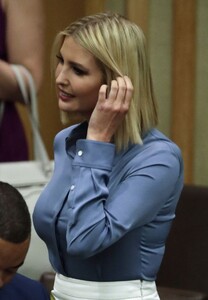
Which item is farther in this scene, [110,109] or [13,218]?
[110,109]

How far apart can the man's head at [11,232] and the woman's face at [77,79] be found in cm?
28

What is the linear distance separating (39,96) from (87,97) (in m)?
1.66

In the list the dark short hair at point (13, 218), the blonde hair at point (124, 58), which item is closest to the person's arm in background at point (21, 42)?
the blonde hair at point (124, 58)

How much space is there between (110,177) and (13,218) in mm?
281

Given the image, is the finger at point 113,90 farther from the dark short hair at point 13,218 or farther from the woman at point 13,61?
the woman at point 13,61

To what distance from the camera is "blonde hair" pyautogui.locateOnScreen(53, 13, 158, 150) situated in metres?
2.01

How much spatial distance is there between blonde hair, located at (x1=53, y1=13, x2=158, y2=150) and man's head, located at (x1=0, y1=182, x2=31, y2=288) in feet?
0.97


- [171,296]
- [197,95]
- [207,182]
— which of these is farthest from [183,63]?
[171,296]

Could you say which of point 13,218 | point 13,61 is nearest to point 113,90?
point 13,218

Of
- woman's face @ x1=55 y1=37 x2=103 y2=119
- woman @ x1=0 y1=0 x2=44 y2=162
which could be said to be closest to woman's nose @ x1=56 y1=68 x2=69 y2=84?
woman's face @ x1=55 y1=37 x2=103 y2=119

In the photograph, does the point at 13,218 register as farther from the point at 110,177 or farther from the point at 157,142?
the point at 157,142

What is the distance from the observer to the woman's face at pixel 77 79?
203 centimetres

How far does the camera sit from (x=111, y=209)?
1969mm

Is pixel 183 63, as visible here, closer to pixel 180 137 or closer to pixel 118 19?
pixel 180 137
